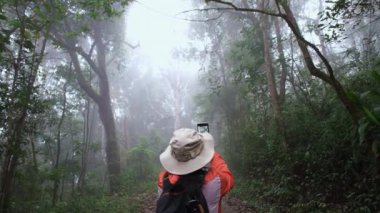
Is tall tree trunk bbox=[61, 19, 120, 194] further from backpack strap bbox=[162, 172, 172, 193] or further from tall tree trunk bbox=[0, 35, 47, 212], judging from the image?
backpack strap bbox=[162, 172, 172, 193]

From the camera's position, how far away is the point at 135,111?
118 ft

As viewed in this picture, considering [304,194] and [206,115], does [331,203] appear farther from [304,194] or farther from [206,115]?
[206,115]

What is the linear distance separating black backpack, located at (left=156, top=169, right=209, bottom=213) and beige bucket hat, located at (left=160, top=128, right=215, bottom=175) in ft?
0.19

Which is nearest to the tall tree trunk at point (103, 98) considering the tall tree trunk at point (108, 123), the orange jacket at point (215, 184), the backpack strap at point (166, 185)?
the tall tree trunk at point (108, 123)

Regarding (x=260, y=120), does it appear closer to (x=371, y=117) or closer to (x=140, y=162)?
(x=371, y=117)

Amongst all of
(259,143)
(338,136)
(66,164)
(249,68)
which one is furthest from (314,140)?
(66,164)

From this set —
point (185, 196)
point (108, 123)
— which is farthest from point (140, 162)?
point (185, 196)

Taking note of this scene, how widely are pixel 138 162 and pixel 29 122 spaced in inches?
424

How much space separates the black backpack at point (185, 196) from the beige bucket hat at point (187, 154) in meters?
0.06

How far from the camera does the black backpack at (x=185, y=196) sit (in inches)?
83.7

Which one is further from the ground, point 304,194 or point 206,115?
point 206,115

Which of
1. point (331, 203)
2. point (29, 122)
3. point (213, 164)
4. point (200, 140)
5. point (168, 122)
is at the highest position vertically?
point (168, 122)

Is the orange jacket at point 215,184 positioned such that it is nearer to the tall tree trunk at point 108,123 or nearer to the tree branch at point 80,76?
the tree branch at point 80,76

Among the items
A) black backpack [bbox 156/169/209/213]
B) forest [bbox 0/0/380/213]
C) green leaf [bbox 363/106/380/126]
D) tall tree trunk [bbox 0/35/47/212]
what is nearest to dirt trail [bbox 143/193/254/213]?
forest [bbox 0/0/380/213]
